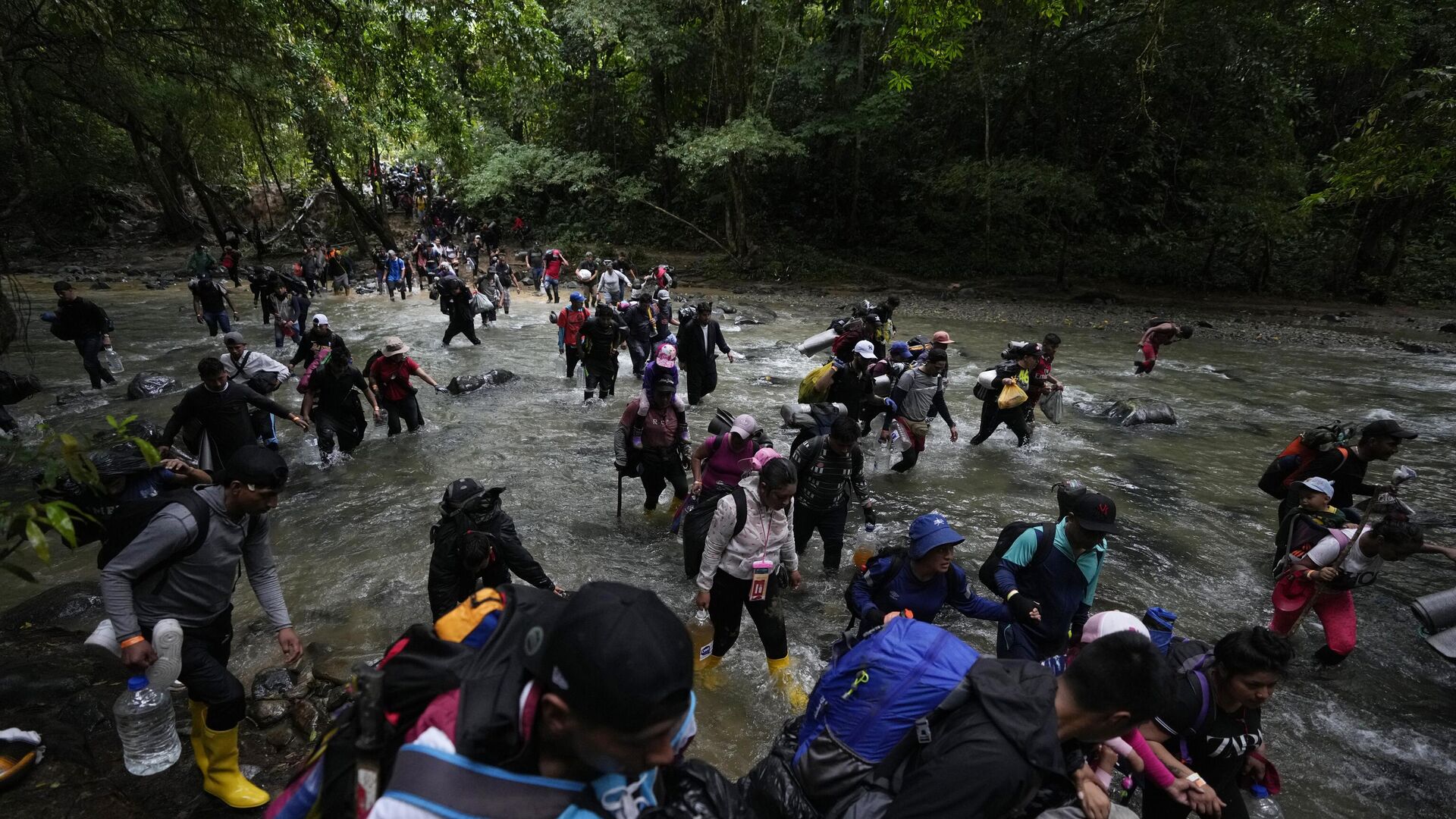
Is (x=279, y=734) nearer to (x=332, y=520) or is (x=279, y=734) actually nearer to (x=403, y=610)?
(x=403, y=610)

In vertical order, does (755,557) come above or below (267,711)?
above

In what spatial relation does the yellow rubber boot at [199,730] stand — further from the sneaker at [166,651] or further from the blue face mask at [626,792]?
the blue face mask at [626,792]

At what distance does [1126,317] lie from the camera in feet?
61.8

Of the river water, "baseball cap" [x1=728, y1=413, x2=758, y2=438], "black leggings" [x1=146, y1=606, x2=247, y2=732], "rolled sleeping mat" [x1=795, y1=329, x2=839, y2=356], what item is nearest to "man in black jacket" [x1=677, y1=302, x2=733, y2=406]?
the river water

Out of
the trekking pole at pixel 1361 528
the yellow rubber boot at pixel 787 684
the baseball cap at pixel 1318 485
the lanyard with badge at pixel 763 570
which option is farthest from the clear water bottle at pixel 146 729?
the baseball cap at pixel 1318 485

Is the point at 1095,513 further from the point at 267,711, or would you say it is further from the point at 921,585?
the point at 267,711

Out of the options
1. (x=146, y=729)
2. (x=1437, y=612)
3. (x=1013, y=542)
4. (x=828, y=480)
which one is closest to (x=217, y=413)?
(x=146, y=729)

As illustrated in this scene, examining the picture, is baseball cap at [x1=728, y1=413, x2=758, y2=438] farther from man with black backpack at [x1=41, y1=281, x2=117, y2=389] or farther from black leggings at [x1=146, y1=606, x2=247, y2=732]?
man with black backpack at [x1=41, y1=281, x2=117, y2=389]

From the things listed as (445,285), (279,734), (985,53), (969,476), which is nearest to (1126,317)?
(985,53)

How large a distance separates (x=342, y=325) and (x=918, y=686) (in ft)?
59.2

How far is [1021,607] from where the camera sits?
11.7 ft

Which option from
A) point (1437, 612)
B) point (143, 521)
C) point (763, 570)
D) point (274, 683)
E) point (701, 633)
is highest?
point (143, 521)

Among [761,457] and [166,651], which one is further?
[761,457]

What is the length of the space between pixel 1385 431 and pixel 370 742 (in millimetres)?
6894
